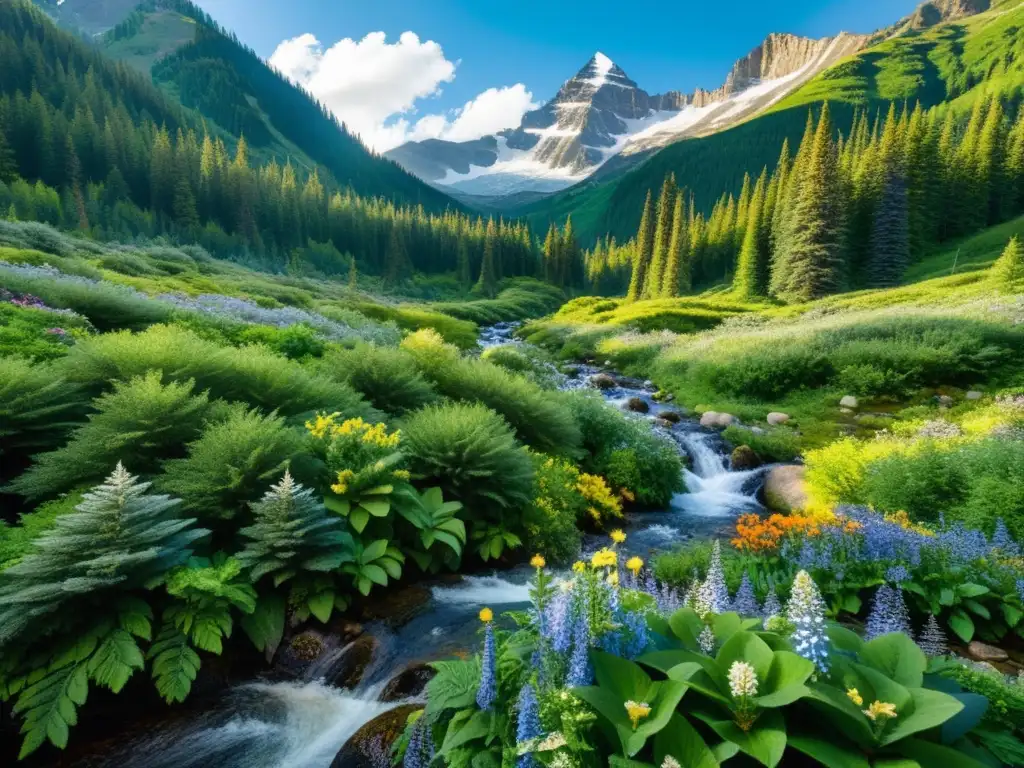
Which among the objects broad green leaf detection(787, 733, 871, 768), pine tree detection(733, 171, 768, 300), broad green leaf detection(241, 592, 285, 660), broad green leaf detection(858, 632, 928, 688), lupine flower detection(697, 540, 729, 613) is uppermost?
pine tree detection(733, 171, 768, 300)

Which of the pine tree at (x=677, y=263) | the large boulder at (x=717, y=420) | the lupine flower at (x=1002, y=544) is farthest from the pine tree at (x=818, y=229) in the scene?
the lupine flower at (x=1002, y=544)

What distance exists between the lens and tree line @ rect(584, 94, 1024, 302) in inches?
1992

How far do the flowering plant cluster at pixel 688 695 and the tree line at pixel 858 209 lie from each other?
5571 cm

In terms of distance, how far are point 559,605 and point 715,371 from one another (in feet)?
75.2

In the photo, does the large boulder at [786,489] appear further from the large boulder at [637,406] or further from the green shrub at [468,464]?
the large boulder at [637,406]

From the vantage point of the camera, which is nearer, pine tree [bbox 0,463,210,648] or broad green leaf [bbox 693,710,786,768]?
broad green leaf [bbox 693,710,786,768]

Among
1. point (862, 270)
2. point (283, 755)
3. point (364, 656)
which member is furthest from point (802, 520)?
point (862, 270)

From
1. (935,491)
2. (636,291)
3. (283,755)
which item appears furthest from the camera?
(636,291)

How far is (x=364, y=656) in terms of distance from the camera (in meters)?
5.20

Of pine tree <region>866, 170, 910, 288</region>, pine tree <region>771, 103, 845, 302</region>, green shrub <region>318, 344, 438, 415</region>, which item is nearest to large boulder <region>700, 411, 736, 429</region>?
green shrub <region>318, 344, 438, 415</region>

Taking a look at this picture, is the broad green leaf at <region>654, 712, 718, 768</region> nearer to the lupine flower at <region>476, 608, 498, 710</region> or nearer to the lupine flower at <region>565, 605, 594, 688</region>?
the lupine flower at <region>565, 605, 594, 688</region>

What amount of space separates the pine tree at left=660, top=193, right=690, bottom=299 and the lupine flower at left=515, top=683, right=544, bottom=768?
222 ft

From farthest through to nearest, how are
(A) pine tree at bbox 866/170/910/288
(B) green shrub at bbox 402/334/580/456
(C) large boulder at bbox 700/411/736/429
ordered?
(A) pine tree at bbox 866/170/910/288 → (C) large boulder at bbox 700/411/736/429 → (B) green shrub at bbox 402/334/580/456

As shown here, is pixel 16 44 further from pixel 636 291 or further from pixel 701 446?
pixel 701 446
